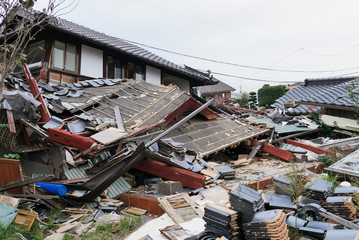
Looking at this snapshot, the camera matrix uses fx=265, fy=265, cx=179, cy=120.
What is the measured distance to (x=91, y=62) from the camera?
13133 millimetres

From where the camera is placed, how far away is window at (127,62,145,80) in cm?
1498

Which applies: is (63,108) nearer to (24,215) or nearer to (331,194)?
(24,215)

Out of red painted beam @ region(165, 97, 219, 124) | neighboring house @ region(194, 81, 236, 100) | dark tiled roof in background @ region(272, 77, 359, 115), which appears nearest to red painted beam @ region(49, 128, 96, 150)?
red painted beam @ region(165, 97, 219, 124)

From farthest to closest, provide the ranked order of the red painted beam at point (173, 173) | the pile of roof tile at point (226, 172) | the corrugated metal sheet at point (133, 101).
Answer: the corrugated metal sheet at point (133, 101) → the pile of roof tile at point (226, 172) → the red painted beam at point (173, 173)

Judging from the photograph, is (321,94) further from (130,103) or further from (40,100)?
(40,100)

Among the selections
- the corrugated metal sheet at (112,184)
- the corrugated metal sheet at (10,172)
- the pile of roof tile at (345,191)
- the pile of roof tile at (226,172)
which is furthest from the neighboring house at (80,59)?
the pile of roof tile at (345,191)

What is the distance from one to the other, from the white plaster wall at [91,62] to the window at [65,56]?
1.37 ft

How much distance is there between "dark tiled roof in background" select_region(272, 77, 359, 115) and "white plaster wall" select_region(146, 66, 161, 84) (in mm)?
8468

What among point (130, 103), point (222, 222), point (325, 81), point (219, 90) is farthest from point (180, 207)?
point (219, 90)

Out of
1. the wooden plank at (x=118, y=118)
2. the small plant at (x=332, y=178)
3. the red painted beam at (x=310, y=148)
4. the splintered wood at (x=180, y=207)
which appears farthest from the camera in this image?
the red painted beam at (x=310, y=148)

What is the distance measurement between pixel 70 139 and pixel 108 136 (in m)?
0.92

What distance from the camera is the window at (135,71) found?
15.0 meters

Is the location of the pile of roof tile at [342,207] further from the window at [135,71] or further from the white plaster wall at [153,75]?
the white plaster wall at [153,75]

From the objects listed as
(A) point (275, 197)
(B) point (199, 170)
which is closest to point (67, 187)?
(B) point (199, 170)
